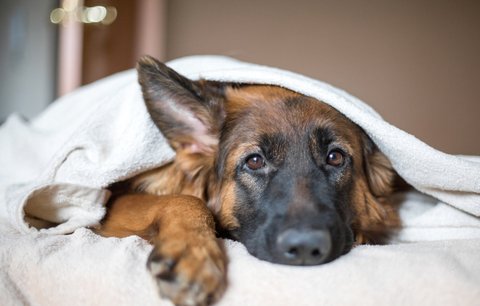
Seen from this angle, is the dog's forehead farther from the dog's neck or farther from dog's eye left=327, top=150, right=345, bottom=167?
the dog's neck

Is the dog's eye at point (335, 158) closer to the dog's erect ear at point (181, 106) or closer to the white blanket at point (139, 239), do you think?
the white blanket at point (139, 239)

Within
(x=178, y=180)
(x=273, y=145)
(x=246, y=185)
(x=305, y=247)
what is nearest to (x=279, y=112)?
(x=273, y=145)

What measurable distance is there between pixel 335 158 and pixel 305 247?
0.51 meters

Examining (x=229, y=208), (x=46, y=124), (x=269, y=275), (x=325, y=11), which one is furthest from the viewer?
(x=325, y=11)

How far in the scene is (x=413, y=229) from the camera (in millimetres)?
1740

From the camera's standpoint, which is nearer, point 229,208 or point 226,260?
point 226,260

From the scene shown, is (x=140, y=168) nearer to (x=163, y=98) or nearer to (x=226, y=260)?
(x=163, y=98)

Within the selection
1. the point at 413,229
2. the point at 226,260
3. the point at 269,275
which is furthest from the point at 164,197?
the point at 413,229

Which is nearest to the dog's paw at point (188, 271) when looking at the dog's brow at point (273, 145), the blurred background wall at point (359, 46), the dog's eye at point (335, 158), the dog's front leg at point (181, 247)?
the dog's front leg at point (181, 247)

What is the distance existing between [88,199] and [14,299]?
18.7 inches

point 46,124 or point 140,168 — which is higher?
point 140,168

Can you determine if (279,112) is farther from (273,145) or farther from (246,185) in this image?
(246,185)

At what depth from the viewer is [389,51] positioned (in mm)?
4469

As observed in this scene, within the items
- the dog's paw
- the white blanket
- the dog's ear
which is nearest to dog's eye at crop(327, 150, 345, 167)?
the white blanket
